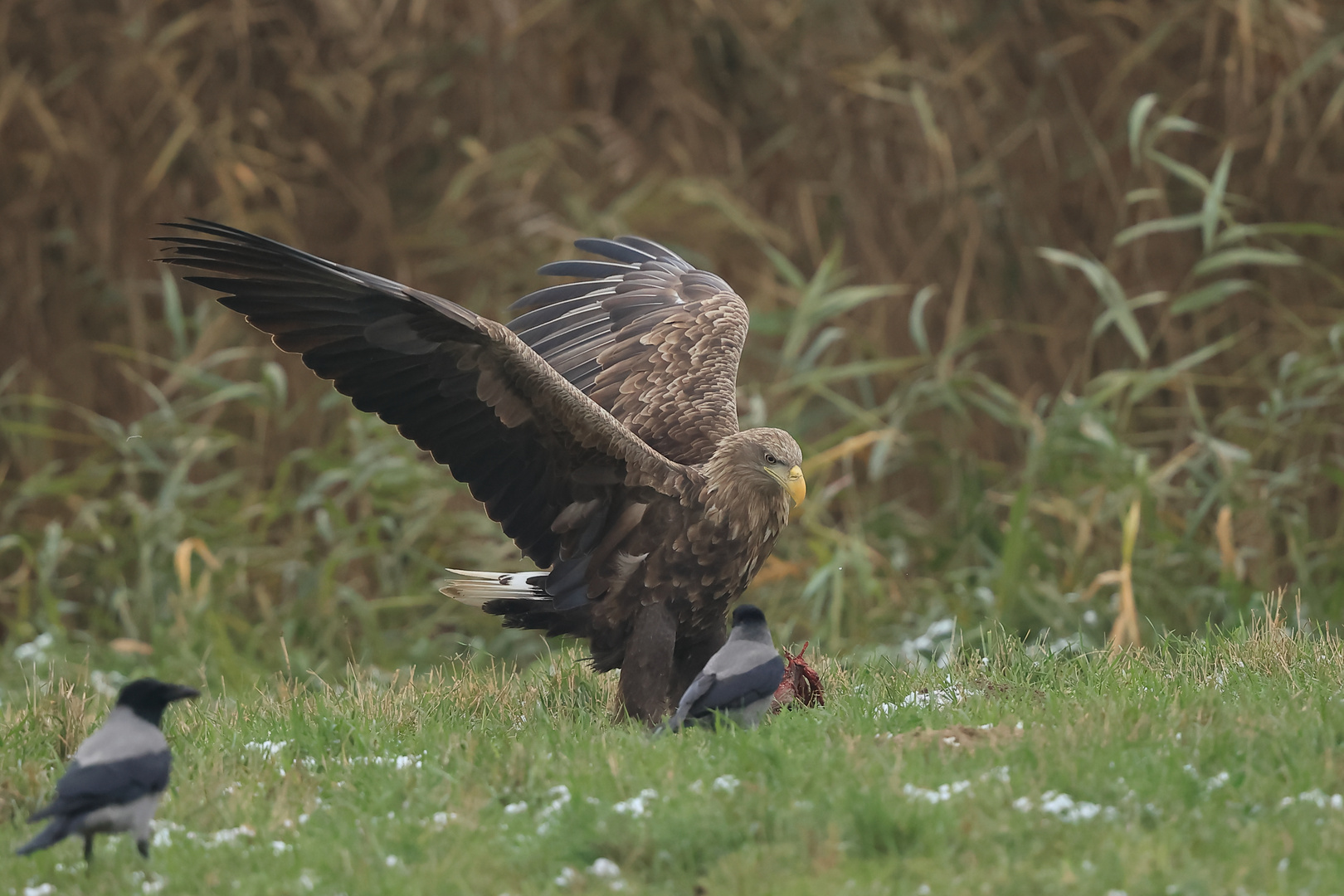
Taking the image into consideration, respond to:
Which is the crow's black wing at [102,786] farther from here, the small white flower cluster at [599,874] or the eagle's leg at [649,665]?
the eagle's leg at [649,665]

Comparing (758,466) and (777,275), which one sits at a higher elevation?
(777,275)

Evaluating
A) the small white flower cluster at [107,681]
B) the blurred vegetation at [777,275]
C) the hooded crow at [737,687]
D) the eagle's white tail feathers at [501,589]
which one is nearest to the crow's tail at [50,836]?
the hooded crow at [737,687]

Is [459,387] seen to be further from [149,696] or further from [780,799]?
[780,799]

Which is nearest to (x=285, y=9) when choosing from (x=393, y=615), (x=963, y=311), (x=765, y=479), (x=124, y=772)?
(x=393, y=615)

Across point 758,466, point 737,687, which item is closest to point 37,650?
point 758,466

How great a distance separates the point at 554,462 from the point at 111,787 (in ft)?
6.83

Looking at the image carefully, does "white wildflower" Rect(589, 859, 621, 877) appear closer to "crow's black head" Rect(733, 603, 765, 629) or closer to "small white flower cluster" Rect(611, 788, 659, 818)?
"small white flower cluster" Rect(611, 788, 659, 818)

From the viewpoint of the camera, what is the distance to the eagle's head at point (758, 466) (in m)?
5.16

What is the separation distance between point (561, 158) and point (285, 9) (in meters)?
1.95

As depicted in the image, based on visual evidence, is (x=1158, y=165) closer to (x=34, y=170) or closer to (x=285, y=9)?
(x=285, y=9)

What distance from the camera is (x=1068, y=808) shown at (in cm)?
355

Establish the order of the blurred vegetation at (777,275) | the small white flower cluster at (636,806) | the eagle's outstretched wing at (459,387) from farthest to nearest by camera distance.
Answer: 1. the blurred vegetation at (777,275)
2. the eagle's outstretched wing at (459,387)
3. the small white flower cluster at (636,806)

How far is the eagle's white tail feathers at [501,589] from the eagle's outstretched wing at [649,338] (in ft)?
2.29

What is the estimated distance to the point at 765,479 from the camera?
17.1ft
